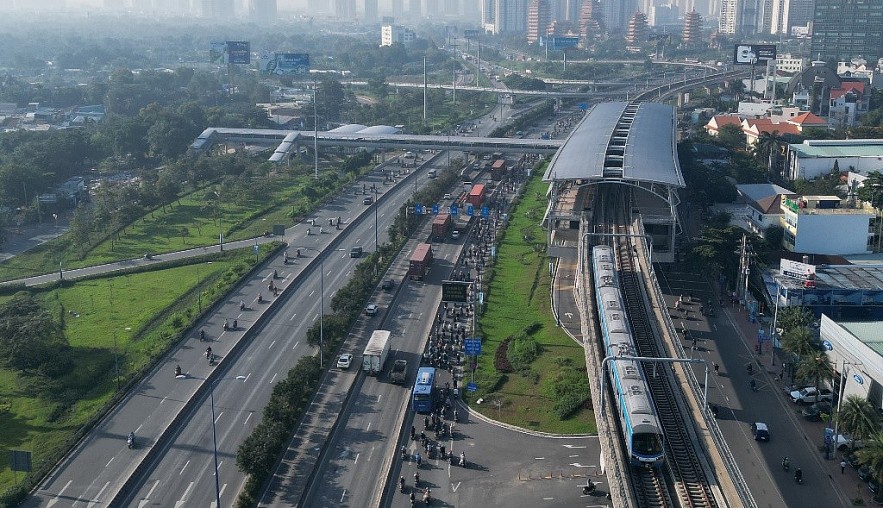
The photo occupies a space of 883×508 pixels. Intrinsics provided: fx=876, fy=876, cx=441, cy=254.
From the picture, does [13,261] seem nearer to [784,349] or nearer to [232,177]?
[232,177]

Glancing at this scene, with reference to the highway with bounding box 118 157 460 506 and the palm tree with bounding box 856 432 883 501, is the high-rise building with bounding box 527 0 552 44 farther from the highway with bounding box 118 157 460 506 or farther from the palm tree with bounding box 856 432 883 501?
the palm tree with bounding box 856 432 883 501

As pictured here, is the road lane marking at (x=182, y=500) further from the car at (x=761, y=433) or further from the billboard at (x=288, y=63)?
the billboard at (x=288, y=63)

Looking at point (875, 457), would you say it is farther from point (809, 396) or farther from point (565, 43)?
point (565, 43)

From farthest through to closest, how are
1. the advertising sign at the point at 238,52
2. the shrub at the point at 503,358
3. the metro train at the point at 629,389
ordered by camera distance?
the advertising sign at the point at 238,52 < the shrub at the point at 503,358 < the metro train at the point at 629,389

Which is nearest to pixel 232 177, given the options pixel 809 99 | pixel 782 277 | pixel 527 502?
pixel 782 277

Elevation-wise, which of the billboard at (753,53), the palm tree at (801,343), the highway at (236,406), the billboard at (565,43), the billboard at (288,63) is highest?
the billboard at (565,43)

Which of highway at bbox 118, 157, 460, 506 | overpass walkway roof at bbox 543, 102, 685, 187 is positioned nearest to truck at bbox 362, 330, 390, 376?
highway at bbox 118, 157, 460, 506

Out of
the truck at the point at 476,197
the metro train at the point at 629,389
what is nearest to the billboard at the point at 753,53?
the truck at the point at 476,197
